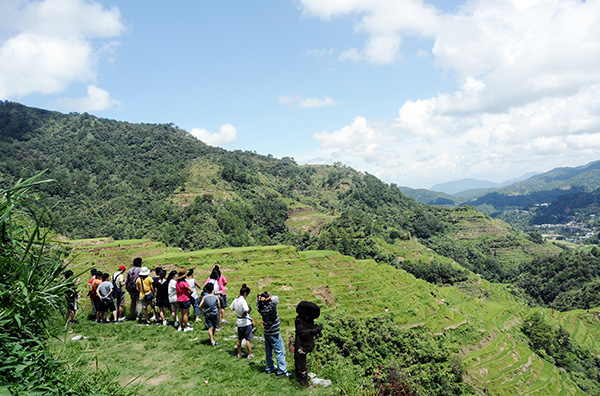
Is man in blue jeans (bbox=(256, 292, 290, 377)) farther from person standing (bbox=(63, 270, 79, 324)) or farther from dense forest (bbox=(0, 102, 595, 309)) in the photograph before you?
dense forest (bbox=(0, 102, 595, 309))

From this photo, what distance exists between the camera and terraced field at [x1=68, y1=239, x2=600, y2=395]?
26.1m

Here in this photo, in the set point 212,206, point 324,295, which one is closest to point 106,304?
point 324,295

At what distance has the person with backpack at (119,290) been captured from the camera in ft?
34.6

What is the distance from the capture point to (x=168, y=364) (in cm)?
791

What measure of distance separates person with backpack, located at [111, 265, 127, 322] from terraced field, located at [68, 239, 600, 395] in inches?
490

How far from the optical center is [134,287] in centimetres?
1046

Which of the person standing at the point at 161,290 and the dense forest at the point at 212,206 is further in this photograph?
the dense forest at the point at 212,206

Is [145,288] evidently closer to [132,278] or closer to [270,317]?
[132,278]

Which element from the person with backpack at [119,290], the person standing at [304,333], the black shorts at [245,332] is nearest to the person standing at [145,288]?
the person with backpack at [119,290]

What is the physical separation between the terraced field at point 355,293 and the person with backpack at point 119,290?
40.9 ft

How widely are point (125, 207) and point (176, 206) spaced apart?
1202 cm

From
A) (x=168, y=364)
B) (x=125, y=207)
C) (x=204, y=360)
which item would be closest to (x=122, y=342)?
(x=168, y=364)

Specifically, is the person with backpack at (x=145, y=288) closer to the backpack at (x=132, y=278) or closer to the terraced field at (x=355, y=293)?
the backpack at (x=132, y=278)

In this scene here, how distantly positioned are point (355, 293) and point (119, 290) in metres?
22.9
